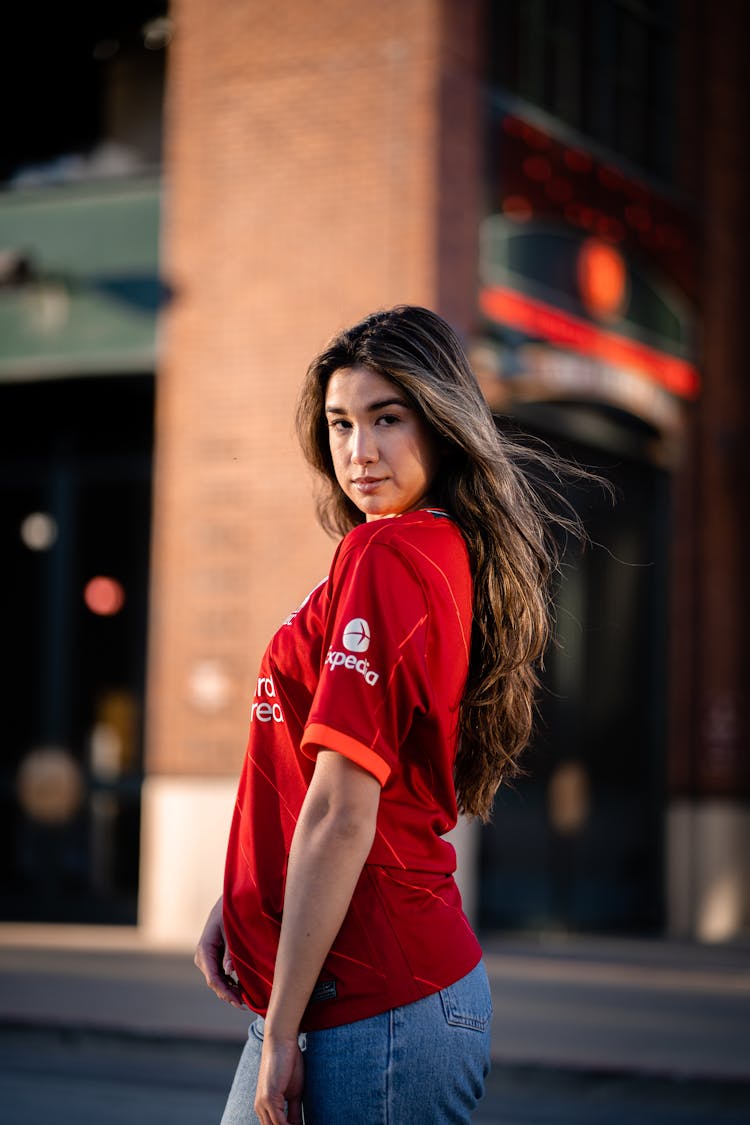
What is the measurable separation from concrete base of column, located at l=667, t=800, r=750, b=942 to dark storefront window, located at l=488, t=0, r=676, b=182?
226 inches

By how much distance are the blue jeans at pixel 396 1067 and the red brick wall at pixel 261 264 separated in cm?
989

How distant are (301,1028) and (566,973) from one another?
921 cm

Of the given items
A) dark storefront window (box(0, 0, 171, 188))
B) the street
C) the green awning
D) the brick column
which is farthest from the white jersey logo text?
dark storefront window (box(0, 0, 171, 188))

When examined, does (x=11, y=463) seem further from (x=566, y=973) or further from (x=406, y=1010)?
(x=406, y=1010)

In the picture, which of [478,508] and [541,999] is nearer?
[478,508]

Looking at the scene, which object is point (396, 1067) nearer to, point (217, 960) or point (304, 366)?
point (217, 960)

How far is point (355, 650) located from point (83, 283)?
1161 cm

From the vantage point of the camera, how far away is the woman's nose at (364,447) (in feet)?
7.90

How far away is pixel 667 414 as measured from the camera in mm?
14562

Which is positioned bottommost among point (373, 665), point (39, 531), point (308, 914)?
point (308, 914)

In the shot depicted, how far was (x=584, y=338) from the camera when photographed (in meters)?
13.6

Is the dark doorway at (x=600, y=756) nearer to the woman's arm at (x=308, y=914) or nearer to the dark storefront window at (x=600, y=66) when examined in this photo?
the dark storefront window at (x=600, y=66)

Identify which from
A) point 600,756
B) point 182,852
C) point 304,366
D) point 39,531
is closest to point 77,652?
point 39,531

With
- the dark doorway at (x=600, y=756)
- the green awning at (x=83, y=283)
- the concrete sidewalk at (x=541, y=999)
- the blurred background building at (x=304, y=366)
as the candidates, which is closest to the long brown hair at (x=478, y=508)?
the concrete sidewalk at (x=541, y=999)
